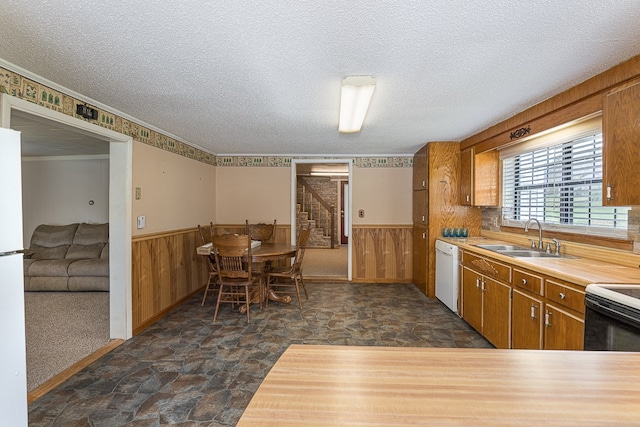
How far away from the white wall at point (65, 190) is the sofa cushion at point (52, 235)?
1.15 feet

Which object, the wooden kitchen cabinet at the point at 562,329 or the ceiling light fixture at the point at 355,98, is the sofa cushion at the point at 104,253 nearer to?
the ceiling light fixture at the point at 355,98

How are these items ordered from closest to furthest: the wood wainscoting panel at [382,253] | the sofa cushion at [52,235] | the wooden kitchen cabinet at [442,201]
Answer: the wooden kitchen cabinet at [442,201] < the sofa cushion at [52,235] < the wood wainscoting panel at [382,253]

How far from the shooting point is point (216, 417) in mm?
1886

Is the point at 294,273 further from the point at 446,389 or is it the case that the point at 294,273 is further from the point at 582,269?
the point at 446,389

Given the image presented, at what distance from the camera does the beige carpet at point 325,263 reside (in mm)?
5755

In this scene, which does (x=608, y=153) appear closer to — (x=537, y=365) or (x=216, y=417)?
(x=537, y=365)

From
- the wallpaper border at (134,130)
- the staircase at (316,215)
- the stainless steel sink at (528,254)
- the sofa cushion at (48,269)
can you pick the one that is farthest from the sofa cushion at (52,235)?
the stainless steel sink at (528,254)

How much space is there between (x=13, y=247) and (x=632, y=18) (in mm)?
3226

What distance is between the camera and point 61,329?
3.15m

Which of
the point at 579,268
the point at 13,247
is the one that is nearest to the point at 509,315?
the point at 579,268

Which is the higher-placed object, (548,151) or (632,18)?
(632,18)

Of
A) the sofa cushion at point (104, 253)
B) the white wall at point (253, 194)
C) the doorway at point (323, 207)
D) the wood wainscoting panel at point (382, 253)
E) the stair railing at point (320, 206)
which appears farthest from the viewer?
the stair railing at point (320, 206)

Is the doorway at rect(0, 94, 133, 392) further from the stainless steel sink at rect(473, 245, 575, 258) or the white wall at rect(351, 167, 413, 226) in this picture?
the stainless steel sink at rect(473, 245, 575, 258)

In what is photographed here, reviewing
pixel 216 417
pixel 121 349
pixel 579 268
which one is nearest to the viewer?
pixel 216 417
